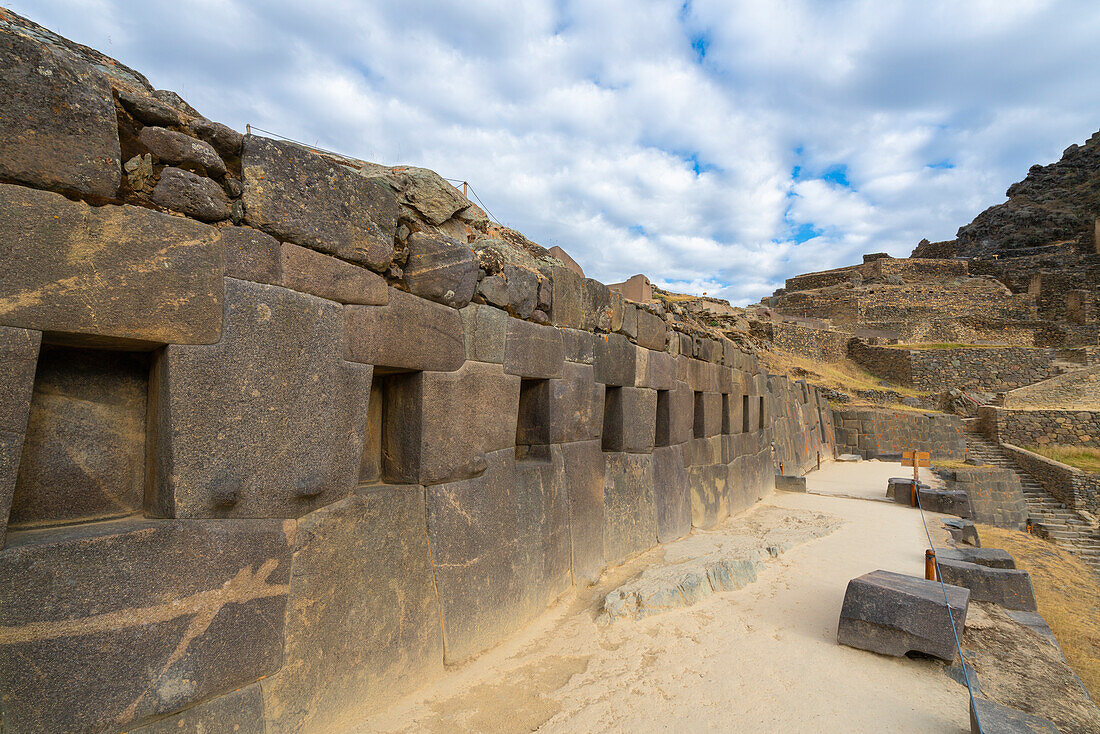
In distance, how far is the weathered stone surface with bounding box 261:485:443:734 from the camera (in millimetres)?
2154

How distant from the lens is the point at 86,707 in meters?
1.59

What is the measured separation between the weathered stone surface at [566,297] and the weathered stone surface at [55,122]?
105 inches

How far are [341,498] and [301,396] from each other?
525 millimetres

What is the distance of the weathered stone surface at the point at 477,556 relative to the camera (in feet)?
9.34

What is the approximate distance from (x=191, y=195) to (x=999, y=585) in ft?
20.3

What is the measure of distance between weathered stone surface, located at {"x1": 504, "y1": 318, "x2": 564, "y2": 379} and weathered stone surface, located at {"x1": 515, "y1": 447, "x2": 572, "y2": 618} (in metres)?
0.62

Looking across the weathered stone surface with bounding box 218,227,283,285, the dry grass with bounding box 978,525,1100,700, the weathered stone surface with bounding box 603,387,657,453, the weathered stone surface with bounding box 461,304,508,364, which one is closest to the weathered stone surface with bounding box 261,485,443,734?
the weathered stone surface with bounding box 461,304,508,364

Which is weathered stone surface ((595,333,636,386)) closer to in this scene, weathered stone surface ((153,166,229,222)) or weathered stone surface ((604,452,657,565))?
weathered stone surface ((604,452,657,565))

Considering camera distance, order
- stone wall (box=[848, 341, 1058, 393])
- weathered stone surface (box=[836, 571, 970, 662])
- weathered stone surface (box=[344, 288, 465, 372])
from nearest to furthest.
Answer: weathered stone surface (box=[344, 288, 465, 372]) → weathered stone surface (box=[836, 571, 970, 662]) → stone wall (box=[848, 341, 1058, 393])

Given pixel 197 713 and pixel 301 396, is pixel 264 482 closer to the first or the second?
pixel 301 396

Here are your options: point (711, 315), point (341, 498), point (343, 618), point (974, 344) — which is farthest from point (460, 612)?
point (974, 344)

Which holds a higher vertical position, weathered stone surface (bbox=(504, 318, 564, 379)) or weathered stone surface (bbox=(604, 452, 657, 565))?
weathered stone surface (bbox=(504, 318, 564, 379))

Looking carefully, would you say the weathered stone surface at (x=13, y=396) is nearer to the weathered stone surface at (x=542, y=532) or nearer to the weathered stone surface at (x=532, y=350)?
the weathered stone surface at (x=532, y=350)

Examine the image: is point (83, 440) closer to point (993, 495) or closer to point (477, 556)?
point (477, 556)
